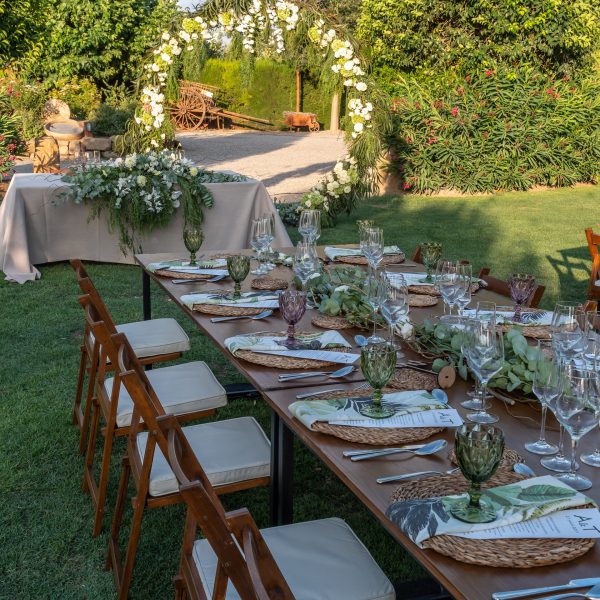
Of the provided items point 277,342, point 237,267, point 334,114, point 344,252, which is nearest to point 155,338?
point 237,267

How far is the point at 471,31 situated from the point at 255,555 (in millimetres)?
15908

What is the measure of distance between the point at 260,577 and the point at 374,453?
53 cm

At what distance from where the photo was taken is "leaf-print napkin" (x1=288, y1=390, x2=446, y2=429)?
1.98 metres

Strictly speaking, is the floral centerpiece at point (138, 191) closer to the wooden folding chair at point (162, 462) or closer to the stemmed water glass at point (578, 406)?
the wooden folding chair at point (162, 462)

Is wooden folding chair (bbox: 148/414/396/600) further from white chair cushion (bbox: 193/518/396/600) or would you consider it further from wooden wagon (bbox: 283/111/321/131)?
wooden wagon (bbox: 283/111/321/131)

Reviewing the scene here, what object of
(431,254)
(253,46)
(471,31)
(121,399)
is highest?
(471,31)

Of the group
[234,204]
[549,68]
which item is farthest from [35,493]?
[549,68]

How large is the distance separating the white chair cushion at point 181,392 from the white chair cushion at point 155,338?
1.03ft

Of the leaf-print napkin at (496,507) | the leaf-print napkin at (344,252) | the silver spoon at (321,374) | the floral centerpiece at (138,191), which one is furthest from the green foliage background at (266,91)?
the leaf-print napkin at (496,507)

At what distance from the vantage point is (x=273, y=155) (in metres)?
A: 17.2

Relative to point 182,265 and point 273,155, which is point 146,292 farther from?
point 273,155

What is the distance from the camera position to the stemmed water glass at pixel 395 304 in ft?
8.20

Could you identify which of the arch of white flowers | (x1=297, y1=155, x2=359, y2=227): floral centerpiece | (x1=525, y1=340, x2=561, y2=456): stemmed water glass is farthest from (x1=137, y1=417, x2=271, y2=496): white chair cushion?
(x1=297, y1=155, x2=359, y2=227): floral centerpiece

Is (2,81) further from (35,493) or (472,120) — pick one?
(35,493)
